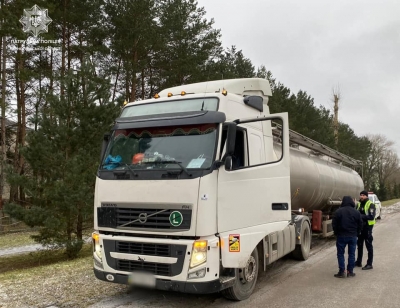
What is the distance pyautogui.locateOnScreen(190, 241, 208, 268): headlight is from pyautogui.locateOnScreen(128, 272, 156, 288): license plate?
619 millimetres

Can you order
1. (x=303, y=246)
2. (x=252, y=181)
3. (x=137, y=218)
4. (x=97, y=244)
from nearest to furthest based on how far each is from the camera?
(x=137, y=218) → (x=97, y=244) → (x=252, y=181) → (x=303, y=246)

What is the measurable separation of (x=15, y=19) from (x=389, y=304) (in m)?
17.1

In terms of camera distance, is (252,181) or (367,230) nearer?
(252,181)

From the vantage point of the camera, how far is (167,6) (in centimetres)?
2172

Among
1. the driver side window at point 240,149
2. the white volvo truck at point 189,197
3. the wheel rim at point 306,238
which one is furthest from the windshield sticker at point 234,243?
the wheel rim at point 306,238

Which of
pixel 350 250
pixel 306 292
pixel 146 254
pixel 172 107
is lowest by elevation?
pixel 306 292

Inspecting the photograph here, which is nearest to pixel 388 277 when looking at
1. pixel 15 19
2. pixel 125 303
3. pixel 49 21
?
pixel 125 303

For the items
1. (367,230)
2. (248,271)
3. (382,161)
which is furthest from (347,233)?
(382,161)

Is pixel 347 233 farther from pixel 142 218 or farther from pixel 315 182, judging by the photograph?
pixel 142 218

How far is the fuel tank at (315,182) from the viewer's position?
8.98 m

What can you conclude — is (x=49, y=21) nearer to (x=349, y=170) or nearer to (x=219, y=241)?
(x=349, y=170)

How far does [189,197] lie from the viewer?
471cm

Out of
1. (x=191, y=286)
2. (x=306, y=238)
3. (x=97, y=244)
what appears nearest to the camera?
(x=191, y=286)

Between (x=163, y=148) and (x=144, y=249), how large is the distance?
143 centimetres
